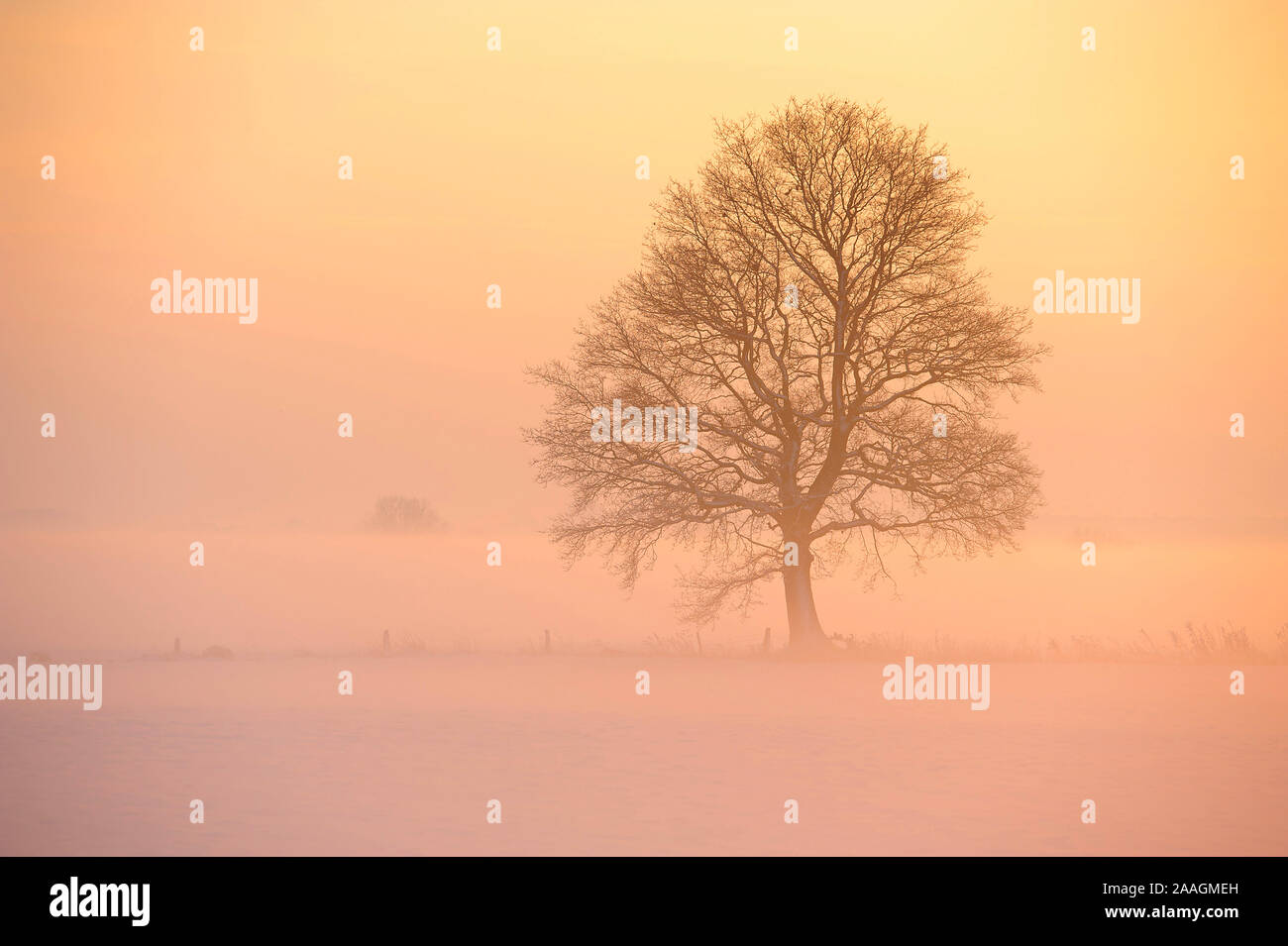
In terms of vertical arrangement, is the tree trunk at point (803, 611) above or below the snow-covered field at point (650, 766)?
above

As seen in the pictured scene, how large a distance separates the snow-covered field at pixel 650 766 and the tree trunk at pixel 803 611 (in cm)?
168

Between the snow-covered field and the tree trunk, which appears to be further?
the tree trunk

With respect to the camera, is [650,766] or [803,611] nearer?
[650,766]

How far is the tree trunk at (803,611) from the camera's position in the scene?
94.0 ft

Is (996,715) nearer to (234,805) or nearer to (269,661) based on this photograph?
(234,805)

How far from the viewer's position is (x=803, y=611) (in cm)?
2873

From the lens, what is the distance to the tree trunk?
28.7 m

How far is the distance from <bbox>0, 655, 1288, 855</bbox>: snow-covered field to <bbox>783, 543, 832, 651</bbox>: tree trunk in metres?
1.68

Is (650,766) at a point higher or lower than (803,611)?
lower

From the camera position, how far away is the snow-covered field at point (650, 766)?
48.2 feet

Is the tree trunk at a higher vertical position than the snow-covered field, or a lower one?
higher

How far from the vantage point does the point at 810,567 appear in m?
29.0

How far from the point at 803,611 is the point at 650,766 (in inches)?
454

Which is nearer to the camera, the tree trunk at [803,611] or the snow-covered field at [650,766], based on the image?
the snow-covered field at [650,766]
